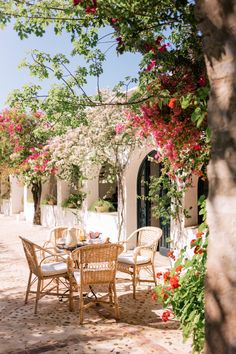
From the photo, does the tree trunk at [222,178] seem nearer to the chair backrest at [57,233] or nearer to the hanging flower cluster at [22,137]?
the chair backrest at [57,233]

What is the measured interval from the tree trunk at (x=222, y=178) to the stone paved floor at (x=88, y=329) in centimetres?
224

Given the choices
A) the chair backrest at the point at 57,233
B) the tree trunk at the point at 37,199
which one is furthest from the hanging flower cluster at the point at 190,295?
the tree trunk at the point at 37,199

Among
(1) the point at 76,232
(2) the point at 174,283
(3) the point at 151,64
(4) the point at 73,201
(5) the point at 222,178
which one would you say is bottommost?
(2) the point at 174,283

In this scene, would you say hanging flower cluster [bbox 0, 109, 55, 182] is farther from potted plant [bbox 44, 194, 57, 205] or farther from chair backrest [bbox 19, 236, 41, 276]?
chair backrest [bbox 19, 236, 41, 276]

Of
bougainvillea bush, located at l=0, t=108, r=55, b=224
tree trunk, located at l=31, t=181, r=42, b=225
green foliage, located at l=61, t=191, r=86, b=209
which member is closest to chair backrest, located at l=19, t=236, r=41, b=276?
green foliage, located at l=61, t=191, r=86, b=209

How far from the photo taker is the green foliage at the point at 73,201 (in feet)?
44.2

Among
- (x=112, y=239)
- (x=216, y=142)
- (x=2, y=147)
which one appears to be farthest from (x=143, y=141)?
(x=2, y=147)

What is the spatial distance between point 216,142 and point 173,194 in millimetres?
5799

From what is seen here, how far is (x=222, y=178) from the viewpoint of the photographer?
1767mm

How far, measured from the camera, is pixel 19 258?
9.42 metres

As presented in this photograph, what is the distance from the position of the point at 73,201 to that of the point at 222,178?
12.4 m

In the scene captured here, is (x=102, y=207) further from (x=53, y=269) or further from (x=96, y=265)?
(x=96, y=265)

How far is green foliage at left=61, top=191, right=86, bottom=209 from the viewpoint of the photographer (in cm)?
1348

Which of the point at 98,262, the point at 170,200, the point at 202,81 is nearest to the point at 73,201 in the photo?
the point at 170,200
